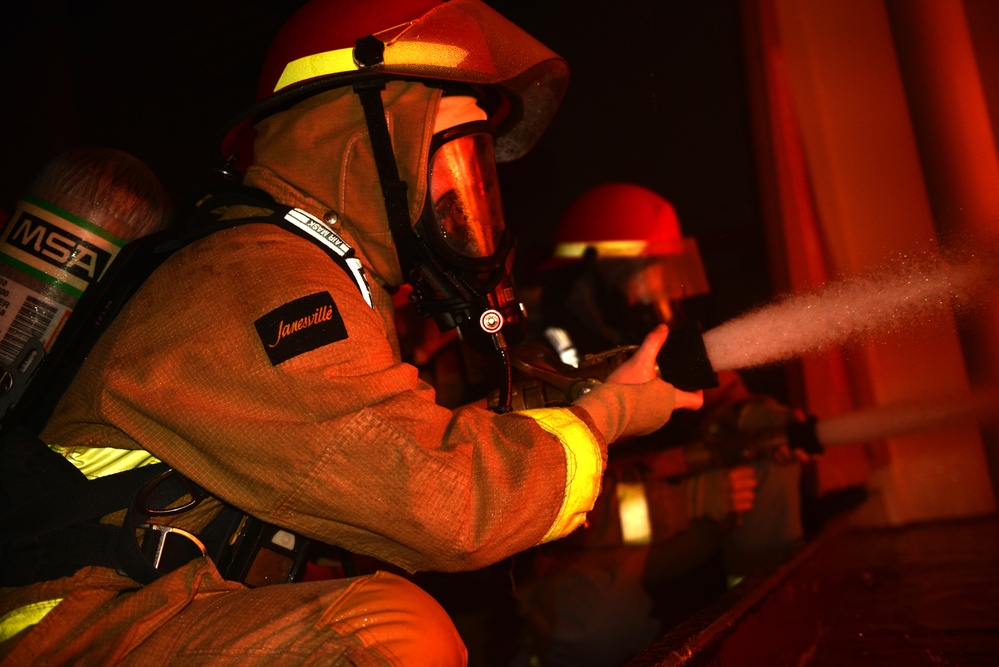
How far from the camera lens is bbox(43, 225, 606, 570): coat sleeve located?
111cm

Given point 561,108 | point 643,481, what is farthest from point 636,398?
point 561,108

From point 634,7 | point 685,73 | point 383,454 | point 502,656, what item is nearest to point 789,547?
point 502,656

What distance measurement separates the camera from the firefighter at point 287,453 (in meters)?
1.11

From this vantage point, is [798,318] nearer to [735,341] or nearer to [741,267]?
[735,341]

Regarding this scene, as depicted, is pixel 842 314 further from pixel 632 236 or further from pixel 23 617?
pixel 23 617

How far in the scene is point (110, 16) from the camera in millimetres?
3939

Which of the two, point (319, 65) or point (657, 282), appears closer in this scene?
point (319, 65)

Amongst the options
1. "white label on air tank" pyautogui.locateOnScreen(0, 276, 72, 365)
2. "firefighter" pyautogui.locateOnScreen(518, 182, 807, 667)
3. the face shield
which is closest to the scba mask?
"white label on air tank" pyautogui.locateOnScreen(0, 276, 72, 365)

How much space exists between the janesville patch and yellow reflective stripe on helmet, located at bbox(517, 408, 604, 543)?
40 cm

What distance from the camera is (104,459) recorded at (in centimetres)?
127

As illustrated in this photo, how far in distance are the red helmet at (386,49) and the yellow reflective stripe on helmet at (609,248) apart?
1892mm

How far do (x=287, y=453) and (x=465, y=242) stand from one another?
2.32 ft

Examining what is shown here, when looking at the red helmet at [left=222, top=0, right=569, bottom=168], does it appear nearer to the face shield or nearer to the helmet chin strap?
the helmet chin strap

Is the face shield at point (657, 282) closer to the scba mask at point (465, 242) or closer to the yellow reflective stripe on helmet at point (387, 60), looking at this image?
the scba mask at point (465, 242)
